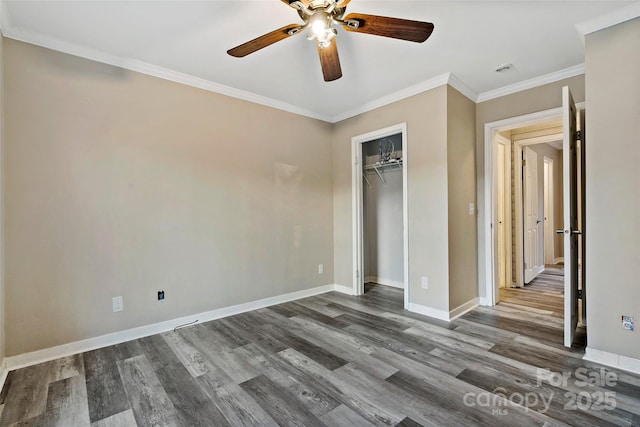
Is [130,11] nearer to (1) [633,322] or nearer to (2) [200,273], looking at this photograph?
(2) [200,273]

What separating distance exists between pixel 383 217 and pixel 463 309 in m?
1.85

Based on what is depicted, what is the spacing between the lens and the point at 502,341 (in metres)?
2.53

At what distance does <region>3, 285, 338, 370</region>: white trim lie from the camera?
2.21 meters

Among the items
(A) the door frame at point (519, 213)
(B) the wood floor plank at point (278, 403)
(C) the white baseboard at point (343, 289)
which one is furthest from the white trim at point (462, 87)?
(B) the wood floor plank at point (278, 403)

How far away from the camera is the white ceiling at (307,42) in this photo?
202 cm

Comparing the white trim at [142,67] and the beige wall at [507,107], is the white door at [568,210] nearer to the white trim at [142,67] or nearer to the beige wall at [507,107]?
the beige wall at [507,107]

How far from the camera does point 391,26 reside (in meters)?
1.69

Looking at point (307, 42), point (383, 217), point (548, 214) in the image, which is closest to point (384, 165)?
point (383, 217)

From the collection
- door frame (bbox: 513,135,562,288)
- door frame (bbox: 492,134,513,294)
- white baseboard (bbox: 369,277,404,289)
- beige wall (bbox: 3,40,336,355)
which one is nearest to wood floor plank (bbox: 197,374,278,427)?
beige wall (bbox: 3,40,336,355)

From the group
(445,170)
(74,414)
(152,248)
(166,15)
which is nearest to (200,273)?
(152,248)

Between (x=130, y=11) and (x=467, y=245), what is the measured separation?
3754 mm

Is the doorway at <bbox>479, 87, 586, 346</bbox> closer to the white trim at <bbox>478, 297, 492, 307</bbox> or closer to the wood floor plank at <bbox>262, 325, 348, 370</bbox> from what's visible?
the white trim at <bbox>478, 297, 492, 307</bbox>

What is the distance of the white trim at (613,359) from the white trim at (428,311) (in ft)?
3.63

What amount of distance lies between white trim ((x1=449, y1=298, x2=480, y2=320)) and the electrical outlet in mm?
3159
